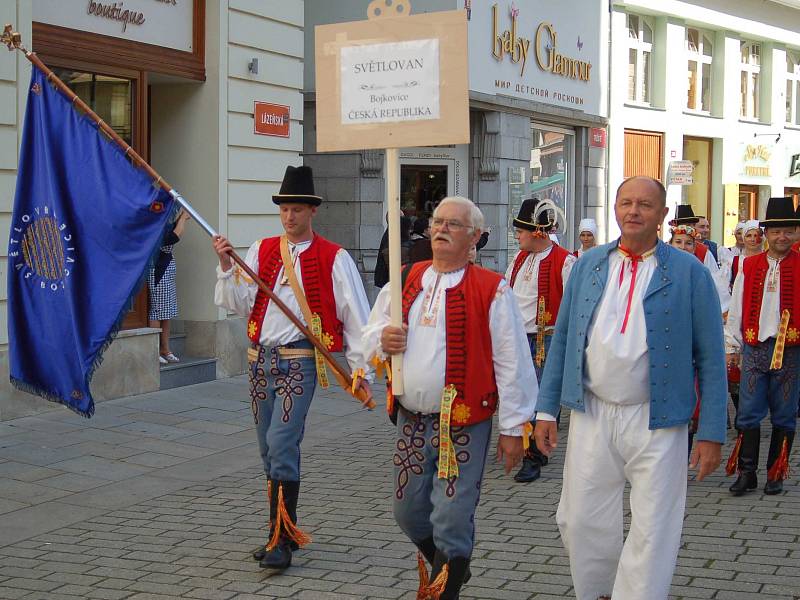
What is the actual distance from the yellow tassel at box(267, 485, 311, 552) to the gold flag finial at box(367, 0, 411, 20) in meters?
2.48

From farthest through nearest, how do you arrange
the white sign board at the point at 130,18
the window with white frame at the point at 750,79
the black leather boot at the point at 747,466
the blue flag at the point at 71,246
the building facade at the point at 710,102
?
the window with white frame at the point at 750,79, the building facade at the point at 710,102, the white sign board at the point at 130,18, the black leather boot at the point at 747,466, the blue flag at the point at 71,246

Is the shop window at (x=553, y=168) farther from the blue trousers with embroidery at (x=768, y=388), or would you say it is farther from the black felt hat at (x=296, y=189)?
the black felt hat at (x=296, y=189)

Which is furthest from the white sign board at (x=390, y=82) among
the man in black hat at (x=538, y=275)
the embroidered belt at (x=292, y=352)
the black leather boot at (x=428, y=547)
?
the man in black hat at (x=538, y=275)

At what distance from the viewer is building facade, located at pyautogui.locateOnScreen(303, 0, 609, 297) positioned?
17797mm

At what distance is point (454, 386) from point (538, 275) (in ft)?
14.3

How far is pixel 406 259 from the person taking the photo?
14.1 meters

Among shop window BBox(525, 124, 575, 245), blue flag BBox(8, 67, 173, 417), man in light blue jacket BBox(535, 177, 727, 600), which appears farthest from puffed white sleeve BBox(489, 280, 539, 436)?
shop window BBox(525, 124, 575, 245)

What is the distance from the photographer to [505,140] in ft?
64.6

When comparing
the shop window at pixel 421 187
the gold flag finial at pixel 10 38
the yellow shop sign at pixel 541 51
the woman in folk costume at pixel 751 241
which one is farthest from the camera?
the yellow shop sign at pixel 541 51

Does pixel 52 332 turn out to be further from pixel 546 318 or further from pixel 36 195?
pixel 546 318

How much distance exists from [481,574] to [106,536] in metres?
2.22

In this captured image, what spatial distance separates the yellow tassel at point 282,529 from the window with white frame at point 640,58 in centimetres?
2043

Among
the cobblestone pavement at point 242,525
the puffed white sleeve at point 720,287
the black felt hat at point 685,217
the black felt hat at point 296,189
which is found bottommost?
the cobblestone pavement at point 242,525

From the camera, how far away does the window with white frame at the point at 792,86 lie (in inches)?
1232
